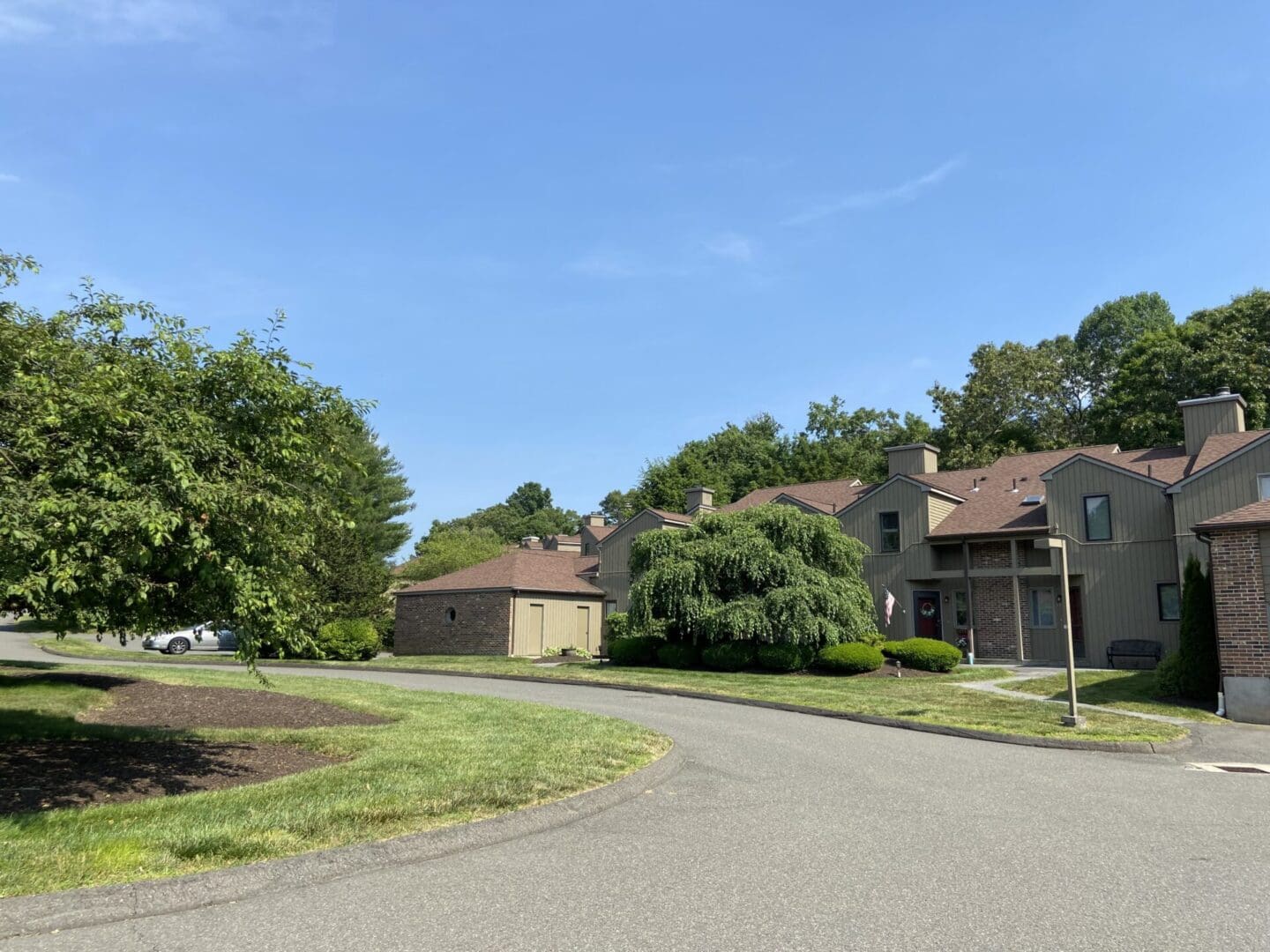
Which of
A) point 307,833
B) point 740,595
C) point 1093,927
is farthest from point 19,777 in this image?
point 740,595

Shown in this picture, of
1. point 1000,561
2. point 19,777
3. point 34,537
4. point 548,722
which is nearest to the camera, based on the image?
point 34,537

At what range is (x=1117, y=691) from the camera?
20391mm

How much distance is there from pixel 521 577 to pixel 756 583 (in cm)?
1489

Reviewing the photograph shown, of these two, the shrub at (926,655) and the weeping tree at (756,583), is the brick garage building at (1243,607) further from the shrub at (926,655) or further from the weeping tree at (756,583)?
the weeping tree at (756,583)

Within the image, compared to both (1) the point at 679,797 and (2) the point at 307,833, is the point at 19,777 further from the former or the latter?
(1) the point at 679,797

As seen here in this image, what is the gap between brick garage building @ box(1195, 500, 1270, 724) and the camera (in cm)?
1709

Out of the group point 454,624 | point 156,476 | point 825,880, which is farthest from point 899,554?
point 156,476

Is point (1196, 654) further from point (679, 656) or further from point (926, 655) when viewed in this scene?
point (679, 656)

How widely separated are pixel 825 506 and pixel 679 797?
2807 cm

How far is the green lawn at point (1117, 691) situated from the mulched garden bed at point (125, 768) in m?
15.4

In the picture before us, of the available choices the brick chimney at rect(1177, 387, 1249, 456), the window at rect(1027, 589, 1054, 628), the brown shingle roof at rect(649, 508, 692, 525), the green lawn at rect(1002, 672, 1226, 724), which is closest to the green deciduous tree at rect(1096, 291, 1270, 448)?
the brick chimney at rect(1177, 387, 1249, 456)

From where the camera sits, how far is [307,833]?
6.81 meters

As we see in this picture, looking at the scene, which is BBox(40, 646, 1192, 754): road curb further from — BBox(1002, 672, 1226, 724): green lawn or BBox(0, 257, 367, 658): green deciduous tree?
BBox(0, 257, 367, 658): green deciduous tree

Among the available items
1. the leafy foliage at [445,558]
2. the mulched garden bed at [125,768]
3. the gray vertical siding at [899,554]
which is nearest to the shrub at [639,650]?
the gray vertical siding at [899,554]
